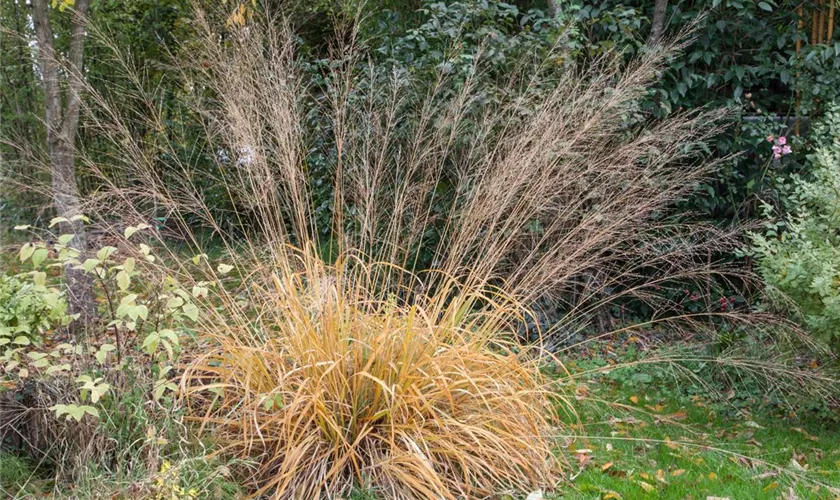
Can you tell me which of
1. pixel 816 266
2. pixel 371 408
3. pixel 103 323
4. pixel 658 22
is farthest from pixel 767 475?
pixel 658 22

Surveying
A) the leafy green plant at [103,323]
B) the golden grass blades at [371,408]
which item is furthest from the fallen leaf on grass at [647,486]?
the leafy green plant at [103,323]

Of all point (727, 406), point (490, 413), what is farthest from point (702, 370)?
point (490, 413)

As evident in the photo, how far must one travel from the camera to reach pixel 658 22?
521cm

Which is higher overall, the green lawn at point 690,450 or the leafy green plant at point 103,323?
the leafy green plant at point 103,323

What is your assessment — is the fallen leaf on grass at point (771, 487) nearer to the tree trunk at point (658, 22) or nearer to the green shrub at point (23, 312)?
the green shrub at point (23, 312)

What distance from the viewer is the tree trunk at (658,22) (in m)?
5.18

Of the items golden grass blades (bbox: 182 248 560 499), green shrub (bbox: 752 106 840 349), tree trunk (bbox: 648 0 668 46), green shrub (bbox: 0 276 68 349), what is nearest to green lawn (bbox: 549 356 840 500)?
golden grass blades (bbox: 182 248 560 499)

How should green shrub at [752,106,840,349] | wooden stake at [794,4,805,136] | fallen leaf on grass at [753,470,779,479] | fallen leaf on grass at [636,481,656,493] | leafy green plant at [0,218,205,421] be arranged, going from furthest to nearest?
wooden stake at [794,4,805,136] < green shrub at [752,106,840,349] < fallen leaf on grass at [753,470,779,479] < fallen leaf on grass at [636,481,656,493] < leafy green plant at [0,218,205,421]

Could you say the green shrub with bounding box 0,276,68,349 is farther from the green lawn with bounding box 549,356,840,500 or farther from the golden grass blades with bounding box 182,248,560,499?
the green lawn with bounding box 549,356,840,500

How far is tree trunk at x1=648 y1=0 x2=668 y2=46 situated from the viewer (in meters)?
5.18

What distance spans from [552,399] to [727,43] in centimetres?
319

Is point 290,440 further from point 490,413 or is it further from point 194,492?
point 490,413

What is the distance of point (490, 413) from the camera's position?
284 cm

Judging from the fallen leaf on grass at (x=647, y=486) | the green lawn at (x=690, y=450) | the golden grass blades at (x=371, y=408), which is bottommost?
the green lawn at (x=690, y=450)
